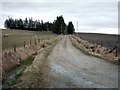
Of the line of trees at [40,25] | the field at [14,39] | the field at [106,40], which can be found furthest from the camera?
the line of trees at [40,25]

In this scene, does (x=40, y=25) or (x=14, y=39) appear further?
(x=40, y=25)

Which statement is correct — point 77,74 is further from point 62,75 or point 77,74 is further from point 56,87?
point 56,87

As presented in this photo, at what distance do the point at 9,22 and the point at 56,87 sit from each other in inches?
5708

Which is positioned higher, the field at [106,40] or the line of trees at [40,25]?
the line of trees at [40,25]

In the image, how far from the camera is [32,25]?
540ft

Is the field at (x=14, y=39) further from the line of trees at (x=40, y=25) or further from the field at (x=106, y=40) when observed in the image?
the line of trees at (x=40, y=25)

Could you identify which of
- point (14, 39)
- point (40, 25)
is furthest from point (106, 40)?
point (40, 25)

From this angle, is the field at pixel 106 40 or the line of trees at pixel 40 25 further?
the line of trees at pixel 40 25

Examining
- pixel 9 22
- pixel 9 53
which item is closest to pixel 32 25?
pixel 9 22

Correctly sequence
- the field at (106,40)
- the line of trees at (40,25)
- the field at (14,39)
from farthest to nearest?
the line of trees at (40,25) → the field at (106,40) → the field at (14,39)

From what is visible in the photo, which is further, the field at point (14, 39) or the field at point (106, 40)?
the field at point (106, 40)

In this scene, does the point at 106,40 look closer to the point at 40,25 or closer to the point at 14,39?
the point at 14,39

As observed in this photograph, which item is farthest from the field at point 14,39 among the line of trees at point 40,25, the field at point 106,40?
the line of trees at point 40,25

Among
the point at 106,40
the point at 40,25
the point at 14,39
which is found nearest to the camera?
the point at 14,39
